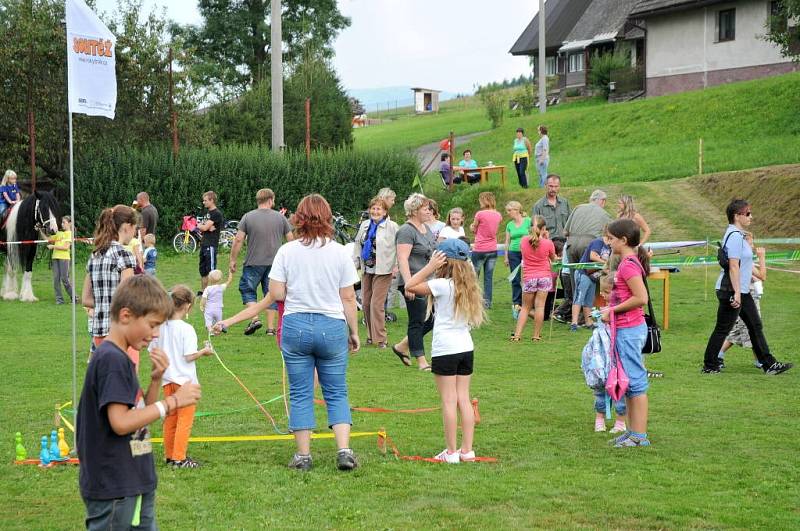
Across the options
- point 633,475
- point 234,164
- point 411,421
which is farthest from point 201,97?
point 633,475

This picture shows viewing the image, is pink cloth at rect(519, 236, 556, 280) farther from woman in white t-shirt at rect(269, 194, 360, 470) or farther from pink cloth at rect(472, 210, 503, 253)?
woman in white t-shirt at rect(269, 194, 360, 470)

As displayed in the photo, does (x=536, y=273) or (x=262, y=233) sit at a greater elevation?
(x=262, y=233)

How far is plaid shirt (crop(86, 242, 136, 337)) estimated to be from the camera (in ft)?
27.8

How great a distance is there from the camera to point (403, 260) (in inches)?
440

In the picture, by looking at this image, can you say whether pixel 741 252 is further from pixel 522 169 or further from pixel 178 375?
pixel 522 169

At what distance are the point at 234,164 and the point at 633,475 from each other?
2195 centimetres

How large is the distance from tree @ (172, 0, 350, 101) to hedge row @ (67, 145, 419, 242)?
2241 centimetres

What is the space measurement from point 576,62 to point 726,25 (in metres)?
15.4

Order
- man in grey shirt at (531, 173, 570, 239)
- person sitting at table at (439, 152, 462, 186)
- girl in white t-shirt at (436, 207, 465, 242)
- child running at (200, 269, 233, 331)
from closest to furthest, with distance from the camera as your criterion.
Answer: child running at (200, 269, 233, 331)
girl in white t-shirt at (436, 207, 465, 242)
man in grey shirt at (531, 173, 570, 239)
person sitting at table at (439, 152, 462, 186)

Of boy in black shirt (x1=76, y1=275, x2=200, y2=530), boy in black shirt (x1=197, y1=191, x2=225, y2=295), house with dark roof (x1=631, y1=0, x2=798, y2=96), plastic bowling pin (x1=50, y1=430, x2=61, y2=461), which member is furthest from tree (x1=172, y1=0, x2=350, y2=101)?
boy in black shirt (x1=76, y1=275, x2=200, y2=530)

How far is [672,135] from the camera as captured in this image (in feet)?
120

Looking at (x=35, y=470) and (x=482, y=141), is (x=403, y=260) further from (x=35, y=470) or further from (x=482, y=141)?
(x=482, y=141)

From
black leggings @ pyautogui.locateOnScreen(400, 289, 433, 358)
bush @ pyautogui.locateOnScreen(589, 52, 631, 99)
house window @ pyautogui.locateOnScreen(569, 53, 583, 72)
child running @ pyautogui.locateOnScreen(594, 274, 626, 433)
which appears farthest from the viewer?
house window @ pyautogui.locateOnScreen(569, 53, 583, 72)

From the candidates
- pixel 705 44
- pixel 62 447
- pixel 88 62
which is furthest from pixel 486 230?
pixel 705 44
